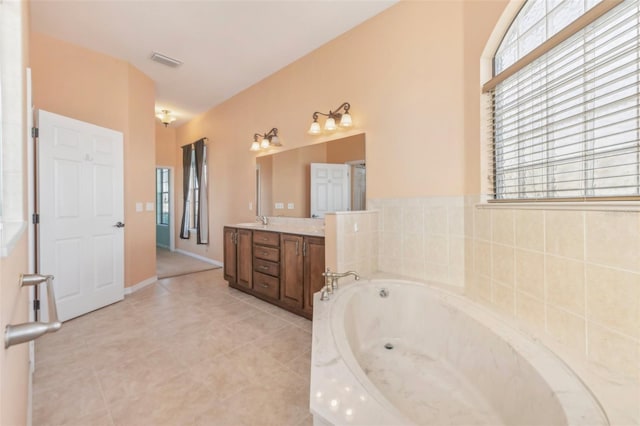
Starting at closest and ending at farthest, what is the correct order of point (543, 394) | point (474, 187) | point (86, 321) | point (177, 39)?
point (543, 394), point (474, 187), point (86, 321), point (177, 39)

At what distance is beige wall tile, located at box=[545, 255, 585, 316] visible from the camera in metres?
1.11

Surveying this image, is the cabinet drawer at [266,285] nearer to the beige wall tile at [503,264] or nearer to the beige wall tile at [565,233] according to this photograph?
the beige wall tile at [503,264]

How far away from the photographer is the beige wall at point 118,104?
9.14 feet

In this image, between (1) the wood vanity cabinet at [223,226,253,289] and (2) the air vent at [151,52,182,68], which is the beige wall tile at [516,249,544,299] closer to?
(1) the wood vanity cabinet at [223,226,253,289]

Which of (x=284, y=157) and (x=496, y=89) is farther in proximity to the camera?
(x=284, y=157)

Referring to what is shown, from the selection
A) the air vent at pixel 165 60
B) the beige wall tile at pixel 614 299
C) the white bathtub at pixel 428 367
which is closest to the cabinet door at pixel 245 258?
the white bathtub at pixel 428 367

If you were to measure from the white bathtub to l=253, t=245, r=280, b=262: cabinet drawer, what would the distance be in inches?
42.0

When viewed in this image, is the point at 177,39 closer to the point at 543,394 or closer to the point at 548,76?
the point at 548,76

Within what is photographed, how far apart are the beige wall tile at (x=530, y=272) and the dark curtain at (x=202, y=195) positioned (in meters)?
4.76

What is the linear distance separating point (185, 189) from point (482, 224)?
17.7ft

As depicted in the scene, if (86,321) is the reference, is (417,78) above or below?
above

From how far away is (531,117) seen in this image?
149 cm

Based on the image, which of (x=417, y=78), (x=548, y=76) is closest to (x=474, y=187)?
(x=548, y=76)

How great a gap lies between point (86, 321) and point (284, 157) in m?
2.60
